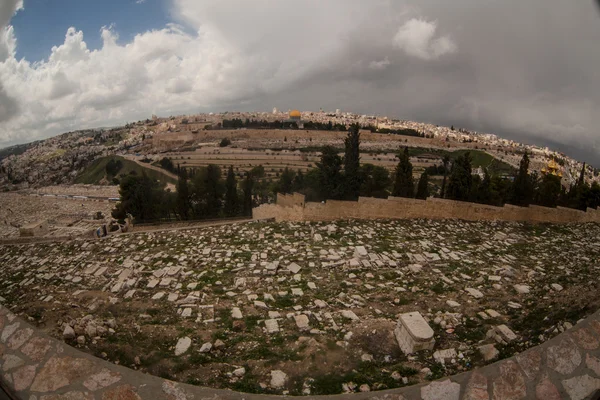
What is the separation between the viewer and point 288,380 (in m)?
3.44

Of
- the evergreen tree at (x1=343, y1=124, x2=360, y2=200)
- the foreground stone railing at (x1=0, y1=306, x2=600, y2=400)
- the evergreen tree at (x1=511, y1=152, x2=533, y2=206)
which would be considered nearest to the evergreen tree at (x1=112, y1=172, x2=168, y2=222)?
the evergreen tree at (x1=343, y1=124, x2=360, y2=200)

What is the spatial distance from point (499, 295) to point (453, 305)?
1.01 meters

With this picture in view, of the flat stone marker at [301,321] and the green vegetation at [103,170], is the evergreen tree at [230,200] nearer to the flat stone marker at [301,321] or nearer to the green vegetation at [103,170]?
the flat stone marker at [301,321]

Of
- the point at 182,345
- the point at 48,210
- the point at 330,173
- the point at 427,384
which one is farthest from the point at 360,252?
the point at 48,210

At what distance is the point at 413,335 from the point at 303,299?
7.16 feet

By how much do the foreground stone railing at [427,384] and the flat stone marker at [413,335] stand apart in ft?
6.92

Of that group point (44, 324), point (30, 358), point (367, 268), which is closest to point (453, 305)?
point (367, 268)

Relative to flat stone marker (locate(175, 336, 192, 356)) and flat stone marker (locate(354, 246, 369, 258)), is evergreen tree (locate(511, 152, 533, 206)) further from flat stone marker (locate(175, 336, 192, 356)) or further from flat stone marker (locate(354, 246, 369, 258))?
flat stone marker (locate(175, 336, 192, 356))

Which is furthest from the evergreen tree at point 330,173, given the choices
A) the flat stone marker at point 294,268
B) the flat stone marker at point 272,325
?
the flat stone marker at point 272,325

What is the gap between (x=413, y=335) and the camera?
12.5 feet

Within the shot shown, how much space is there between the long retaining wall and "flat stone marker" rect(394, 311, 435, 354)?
7956mm

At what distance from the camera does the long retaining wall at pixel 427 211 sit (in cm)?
1188

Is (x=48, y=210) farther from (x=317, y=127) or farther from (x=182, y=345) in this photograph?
(x=317, y=127)

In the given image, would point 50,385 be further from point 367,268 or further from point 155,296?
point 367,268
